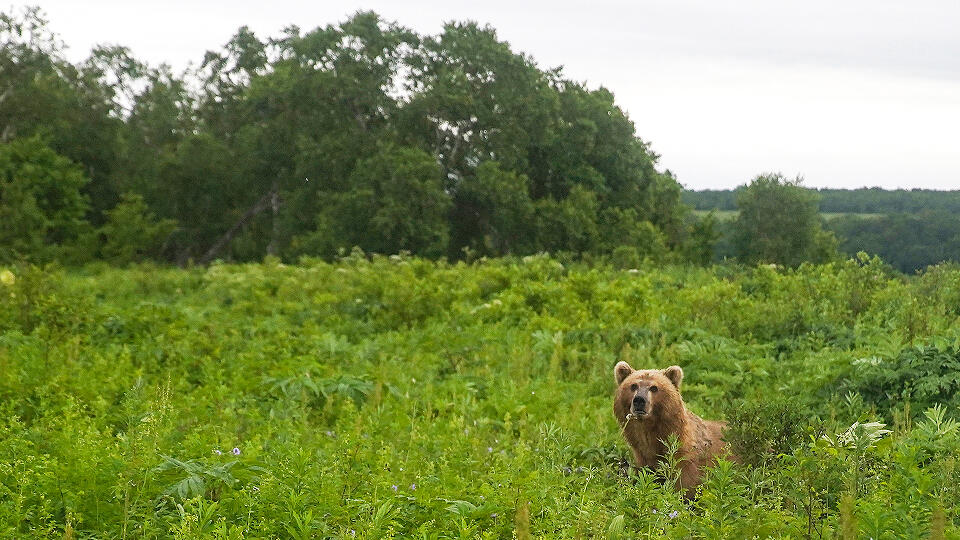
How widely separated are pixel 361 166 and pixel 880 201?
40821 mm

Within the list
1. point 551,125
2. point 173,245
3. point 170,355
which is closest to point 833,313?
point 170,355

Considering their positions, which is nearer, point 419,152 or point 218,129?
point 419,152

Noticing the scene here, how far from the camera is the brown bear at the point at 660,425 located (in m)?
5.77

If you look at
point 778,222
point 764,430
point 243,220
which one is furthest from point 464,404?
point 778,222

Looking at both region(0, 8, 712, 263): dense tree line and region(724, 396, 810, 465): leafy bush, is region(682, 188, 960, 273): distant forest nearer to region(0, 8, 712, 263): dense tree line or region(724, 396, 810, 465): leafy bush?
region(0, 8, 712, 263): dense tree line

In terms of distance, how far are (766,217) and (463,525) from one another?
3872 centimetres

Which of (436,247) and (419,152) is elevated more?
(419,152)

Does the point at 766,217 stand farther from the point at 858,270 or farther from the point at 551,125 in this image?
the point at 858,270

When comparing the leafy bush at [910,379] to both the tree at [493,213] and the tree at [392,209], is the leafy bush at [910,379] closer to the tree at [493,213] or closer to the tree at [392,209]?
the tree at [493,213]

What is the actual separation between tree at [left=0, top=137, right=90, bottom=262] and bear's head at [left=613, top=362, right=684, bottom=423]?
87.4 ft

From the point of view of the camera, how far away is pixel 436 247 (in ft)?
91.1

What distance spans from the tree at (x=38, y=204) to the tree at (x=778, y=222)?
27864mm

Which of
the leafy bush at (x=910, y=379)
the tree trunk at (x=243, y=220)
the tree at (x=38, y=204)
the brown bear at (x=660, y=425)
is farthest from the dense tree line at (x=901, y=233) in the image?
the tree at (x=38, y=204)

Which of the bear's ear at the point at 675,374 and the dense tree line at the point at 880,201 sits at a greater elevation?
the dense tree line at the point at 880,201
